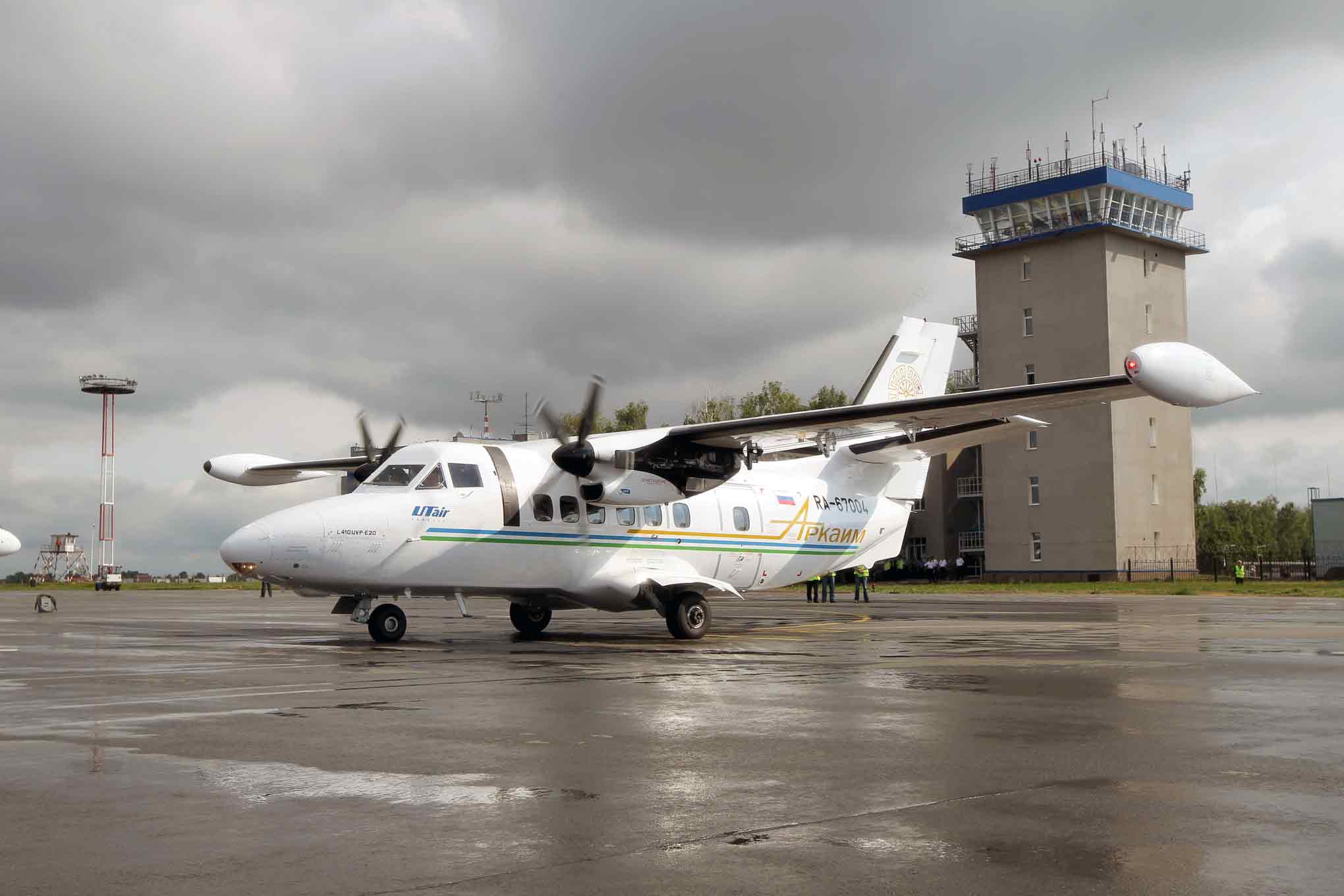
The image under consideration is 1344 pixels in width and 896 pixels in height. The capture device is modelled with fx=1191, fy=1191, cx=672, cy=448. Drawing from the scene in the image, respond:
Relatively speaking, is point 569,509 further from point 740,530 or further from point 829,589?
point 829,589

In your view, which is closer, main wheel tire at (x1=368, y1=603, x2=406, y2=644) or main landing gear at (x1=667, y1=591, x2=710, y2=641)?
main wheel tire at (x1=368, y1=603, x2=406, y2=644)

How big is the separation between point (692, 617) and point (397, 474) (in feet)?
18.8

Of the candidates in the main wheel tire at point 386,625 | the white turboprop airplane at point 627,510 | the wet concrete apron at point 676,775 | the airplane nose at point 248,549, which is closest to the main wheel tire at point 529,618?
the white turboprop airplane at point 627,510

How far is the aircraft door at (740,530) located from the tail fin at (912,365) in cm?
430

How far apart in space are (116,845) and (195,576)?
142 meters

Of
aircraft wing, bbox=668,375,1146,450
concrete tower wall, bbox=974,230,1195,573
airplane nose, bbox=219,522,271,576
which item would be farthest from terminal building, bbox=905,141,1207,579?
airplane nose, bbox=219,522,271,576

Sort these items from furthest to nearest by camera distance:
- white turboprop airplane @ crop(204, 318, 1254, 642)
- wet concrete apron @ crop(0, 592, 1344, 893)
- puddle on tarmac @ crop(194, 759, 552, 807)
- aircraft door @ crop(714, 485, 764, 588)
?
aircraft door @ crop(714, 485, 764, 588) < white turboprop airplane @ crop(204, 318, 1254, 642) < puddle on tarmac @ crop(194, 759, 552, 807) < wet concrete apron @ crop(0, 592, 1344, 893)

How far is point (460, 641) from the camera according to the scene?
20.5 meters

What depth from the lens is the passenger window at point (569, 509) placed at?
20.6m

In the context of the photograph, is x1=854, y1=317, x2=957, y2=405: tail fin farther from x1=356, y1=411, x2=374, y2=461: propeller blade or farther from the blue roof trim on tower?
the blue roof trim on tower

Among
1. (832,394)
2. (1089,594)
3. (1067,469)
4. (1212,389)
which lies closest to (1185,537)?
(1067,469)

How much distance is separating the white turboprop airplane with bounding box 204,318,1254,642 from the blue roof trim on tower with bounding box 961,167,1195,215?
169 ft

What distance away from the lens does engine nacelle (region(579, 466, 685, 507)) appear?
67.1 feet

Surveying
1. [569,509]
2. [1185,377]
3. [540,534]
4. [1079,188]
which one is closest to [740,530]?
[569,509]
